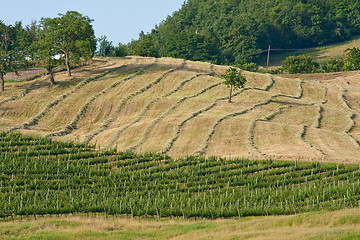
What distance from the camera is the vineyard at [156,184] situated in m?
46.4

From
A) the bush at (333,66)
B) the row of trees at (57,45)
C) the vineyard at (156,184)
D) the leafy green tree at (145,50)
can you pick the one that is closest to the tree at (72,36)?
the row of trees at (57,45)

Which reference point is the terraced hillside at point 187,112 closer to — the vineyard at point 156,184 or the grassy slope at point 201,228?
the vineyard at point 156,184

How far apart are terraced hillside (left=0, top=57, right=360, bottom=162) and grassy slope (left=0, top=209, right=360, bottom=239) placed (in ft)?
68.9

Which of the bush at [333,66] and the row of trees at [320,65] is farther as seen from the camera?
the bush at [333,66]

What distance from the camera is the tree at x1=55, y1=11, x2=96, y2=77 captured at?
324 feet

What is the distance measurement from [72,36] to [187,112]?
30.8 meters

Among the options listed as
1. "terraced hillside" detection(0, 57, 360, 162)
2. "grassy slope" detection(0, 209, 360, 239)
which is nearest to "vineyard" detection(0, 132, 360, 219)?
"grassy slope" detection(0, 209, 360, 239)

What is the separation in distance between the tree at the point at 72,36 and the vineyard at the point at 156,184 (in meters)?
36.8

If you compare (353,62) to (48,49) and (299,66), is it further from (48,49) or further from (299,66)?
(48,49)

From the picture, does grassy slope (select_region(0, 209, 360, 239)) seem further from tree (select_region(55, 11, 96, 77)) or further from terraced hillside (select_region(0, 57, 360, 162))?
tree (select_region(55, 11, 96, 77))

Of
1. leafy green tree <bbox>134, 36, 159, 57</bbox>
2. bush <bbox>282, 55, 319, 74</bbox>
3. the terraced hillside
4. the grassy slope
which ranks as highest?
leafy green tree <bbox>134, 36, 159, 57</bbox>

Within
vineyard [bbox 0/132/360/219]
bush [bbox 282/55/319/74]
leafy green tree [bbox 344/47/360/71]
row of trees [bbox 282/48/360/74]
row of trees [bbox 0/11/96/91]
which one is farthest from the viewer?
bush [bbox 282/55/319/74]

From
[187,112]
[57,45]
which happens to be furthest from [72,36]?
[187,112]

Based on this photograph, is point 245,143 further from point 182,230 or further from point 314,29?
point 314,29
